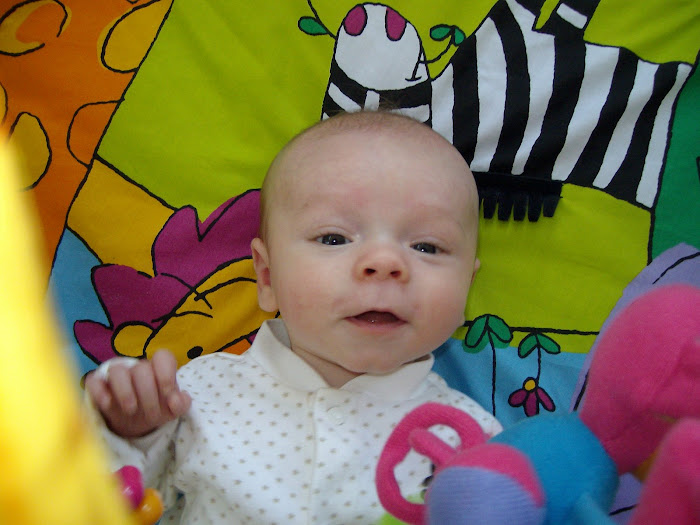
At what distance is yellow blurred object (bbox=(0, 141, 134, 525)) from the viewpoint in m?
0.33

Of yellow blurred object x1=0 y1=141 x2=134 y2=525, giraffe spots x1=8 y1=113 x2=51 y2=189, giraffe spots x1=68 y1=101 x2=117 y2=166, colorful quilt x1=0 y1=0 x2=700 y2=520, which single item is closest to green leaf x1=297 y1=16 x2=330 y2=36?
colorful quilt x1=0 y1=0 x2=700 y2=520

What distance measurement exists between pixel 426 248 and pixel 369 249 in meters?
0.12

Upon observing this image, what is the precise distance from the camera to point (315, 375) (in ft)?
3.04

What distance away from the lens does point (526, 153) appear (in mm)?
1138

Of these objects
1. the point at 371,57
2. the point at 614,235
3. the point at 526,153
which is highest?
the point at 371,57

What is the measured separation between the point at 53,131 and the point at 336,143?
0.49 metres

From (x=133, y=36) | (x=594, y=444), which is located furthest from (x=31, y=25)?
(x=594, y=444)

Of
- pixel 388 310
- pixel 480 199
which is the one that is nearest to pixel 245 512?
pixel 388 310

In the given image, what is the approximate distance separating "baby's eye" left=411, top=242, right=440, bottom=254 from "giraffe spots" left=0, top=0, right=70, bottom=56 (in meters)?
0.70

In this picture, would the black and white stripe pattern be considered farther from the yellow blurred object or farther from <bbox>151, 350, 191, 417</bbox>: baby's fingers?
the yellow blurred object

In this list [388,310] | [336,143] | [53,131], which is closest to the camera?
[388,310]

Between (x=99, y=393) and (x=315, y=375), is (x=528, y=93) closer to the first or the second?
(x=315, y=375)

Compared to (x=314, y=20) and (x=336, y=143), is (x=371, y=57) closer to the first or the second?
(x=314, y=20)

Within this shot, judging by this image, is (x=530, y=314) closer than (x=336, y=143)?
No
